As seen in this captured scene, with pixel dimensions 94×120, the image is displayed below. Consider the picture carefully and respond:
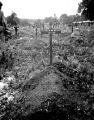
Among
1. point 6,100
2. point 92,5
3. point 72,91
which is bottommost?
point 6,100

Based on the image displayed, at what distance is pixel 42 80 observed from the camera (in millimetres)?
4797

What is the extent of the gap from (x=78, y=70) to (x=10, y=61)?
393 cm

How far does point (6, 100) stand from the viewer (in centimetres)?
496

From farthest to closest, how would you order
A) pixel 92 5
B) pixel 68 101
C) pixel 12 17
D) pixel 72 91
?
pixel 12 17, pixel 92 5, pixel 72 91, pixel 68 101

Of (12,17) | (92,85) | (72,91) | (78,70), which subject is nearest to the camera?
(72,91)

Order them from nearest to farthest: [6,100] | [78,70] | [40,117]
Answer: [40,117] < [6,100] < [78,70]

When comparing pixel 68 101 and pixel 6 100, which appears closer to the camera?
pixel 68 101

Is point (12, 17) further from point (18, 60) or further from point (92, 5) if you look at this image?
point (18, 60)

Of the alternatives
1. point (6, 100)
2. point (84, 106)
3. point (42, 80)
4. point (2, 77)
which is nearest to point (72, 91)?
point (84, 106)

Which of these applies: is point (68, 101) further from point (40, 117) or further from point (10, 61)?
point (10, 61)

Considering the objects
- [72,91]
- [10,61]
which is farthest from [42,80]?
[10,61]

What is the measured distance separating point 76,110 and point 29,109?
41.7 inches

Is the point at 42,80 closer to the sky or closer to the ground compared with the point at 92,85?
closer to the sky

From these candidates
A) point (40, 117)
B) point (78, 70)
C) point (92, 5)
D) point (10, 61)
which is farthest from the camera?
point (92, 5)
